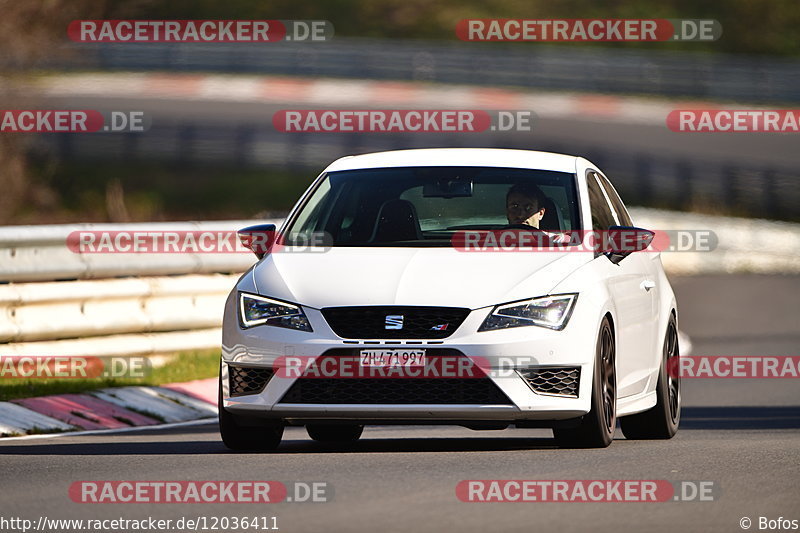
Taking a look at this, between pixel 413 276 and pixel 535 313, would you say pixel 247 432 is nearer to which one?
pixel 413 276

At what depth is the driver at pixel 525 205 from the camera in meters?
10.4

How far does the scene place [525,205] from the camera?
1048 cm

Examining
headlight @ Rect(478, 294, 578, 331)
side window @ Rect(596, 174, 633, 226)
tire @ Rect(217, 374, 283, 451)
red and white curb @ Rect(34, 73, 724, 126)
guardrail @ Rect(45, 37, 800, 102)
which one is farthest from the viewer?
guardrail @ Rect(45, 37, 800, 102)

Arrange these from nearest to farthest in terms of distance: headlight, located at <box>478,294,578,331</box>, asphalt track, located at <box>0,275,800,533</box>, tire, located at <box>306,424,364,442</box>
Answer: asphalt track, located at <box>0,275,800,533</box>, headlight, located at <box>478,294,578,331</box>, tire, located at <box>306,424,364,442</box>

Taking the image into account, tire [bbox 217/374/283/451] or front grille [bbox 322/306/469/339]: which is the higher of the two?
front grille [bbox 322/306/469/339]

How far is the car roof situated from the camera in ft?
35.1

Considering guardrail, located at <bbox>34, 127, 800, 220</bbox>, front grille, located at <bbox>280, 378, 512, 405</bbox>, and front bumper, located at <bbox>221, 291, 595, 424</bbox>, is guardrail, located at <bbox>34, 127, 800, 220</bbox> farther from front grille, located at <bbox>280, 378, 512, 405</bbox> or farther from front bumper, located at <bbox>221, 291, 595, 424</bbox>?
front grille, located at <bbox>280, 378, 512, 405</bbox>

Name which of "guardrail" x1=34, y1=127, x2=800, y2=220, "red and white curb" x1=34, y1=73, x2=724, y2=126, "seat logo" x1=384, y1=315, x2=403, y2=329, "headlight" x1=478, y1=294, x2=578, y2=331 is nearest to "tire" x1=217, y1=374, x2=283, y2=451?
"seat logo" x1=384, y1=315, x2=403, y2=329

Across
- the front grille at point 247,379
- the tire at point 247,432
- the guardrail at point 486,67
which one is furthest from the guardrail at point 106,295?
the guardrail at point 486,67

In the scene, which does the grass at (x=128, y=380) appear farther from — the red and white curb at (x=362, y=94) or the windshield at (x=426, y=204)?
the red and white curb at (x=362, y=94)

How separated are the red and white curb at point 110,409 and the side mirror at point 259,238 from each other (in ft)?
7.03

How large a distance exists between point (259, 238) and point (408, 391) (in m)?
1.55

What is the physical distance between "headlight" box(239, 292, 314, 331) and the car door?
178 centimetres

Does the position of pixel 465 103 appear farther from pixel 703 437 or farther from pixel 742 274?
pixel 703 437
